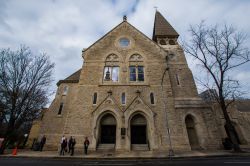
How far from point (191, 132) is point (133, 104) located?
7.78 m

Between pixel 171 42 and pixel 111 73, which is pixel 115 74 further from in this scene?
pixel 171 42

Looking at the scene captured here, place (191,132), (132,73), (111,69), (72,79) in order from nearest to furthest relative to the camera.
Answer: (191,132) < (132,73) < (111,69) < (72,79)

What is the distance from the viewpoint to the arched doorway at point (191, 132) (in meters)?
18.3

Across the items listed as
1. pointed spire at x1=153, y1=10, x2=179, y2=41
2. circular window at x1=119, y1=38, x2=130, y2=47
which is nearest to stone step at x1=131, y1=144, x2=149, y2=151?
circular window at x1=119, y1=38, x2=130, y2=47

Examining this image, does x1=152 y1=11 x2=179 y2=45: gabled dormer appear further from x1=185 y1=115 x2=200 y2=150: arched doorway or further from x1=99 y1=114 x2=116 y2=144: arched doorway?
x1=99 y1=114 x2=116 y2=144: arched doorway

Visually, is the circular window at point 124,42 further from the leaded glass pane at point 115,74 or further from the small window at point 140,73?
the small window at point 140,73

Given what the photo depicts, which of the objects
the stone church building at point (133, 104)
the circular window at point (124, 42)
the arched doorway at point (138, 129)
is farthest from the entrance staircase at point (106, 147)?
the circular window at point (124, 42)

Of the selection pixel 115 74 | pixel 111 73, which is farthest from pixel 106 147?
pixel 111 73

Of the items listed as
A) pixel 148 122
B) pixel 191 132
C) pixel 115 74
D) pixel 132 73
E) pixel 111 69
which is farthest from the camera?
pixel 111 69

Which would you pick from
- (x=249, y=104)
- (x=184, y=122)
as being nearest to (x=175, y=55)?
(x=184, y=122)

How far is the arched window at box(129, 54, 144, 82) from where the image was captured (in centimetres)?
2086

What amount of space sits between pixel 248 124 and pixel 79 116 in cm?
2466

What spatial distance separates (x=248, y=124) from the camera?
23.8 m

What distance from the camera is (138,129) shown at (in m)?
18.6
